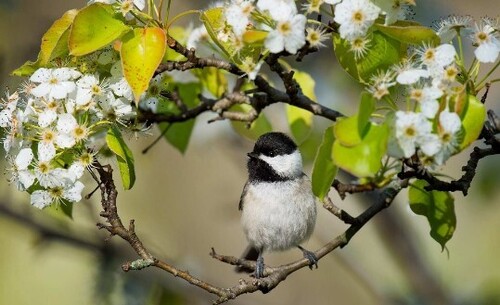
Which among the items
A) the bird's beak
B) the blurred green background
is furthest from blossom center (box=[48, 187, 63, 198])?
the bird's beak

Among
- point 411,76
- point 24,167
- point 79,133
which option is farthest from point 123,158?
point 411,76

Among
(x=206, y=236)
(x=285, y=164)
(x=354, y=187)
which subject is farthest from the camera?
(x=206, y=236)

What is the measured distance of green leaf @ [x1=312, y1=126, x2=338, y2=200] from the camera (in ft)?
5.78

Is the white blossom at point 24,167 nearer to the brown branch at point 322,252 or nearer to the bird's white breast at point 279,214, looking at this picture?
the brown branch at point 322,252

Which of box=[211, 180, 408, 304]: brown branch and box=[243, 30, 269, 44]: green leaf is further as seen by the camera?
box=[211, 180, 408, 304]: brown branch

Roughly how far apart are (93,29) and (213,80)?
0.88 m

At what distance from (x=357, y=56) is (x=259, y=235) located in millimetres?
1463

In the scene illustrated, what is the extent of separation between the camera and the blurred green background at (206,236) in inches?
142

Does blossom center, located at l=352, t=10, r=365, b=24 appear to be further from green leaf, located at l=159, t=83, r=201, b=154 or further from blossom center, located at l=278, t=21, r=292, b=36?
green leaf, located at l=159, t=83, r=201, b=154

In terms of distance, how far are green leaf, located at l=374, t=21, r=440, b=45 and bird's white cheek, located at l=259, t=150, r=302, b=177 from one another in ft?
4.66

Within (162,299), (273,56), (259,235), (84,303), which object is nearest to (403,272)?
(259,235)

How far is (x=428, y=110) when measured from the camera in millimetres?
1704

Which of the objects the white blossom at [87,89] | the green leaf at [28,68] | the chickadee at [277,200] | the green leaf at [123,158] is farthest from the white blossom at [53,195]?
the chickadee at [277,200]

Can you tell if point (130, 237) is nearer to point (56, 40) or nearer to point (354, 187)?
point (56, 40)
